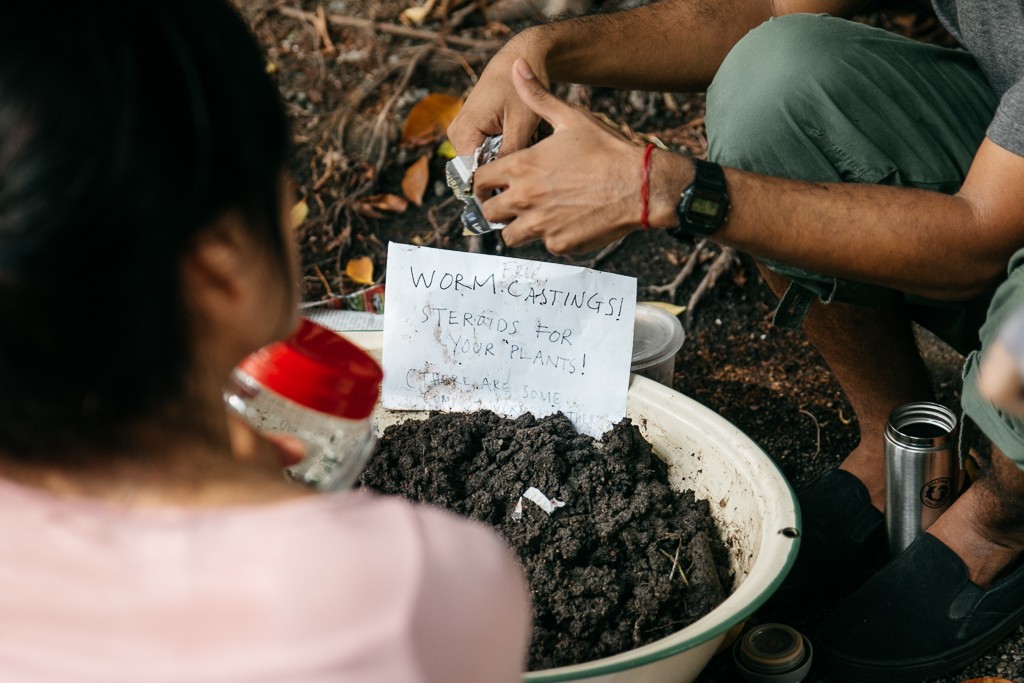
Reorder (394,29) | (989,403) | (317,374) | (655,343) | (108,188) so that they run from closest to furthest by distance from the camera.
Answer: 1. (108,188)
2. (317,374)
3. (989,403)
4. (655,343)
5. (394,29)

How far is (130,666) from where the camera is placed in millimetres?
587

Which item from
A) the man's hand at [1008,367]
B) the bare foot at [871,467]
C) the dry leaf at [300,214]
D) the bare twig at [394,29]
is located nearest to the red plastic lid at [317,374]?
the man's hand at [1008,367]

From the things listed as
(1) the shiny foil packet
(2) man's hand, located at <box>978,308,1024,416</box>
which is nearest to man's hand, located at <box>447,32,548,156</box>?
(1) the shiny foil packet

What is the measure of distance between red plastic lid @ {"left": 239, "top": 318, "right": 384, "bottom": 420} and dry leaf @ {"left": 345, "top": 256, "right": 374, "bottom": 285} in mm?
1363

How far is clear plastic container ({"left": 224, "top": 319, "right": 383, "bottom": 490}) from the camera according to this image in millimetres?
919

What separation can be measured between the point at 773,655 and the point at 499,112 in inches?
32.5

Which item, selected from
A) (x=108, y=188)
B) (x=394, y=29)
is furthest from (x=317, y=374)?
(x=394, y=29)

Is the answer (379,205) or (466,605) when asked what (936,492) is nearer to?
(466,605)

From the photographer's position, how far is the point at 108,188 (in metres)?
0.56

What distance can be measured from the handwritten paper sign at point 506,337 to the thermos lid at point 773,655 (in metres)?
0.36

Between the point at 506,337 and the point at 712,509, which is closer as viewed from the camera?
the point at 712,509

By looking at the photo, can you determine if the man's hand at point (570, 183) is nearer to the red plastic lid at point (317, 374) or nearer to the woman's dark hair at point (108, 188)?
the red plastic lid at point (317, 374)

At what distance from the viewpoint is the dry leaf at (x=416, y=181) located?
2.47 metres

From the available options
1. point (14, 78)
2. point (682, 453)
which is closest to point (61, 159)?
point (14, 78)
